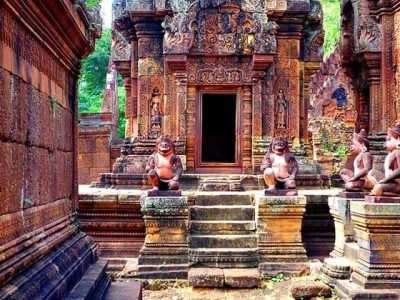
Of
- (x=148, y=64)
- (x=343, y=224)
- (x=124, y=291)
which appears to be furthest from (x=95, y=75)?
(x=124, y=291)

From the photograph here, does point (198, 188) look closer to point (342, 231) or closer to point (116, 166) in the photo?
point (116, 166)

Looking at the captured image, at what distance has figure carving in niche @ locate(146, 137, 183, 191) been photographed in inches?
319

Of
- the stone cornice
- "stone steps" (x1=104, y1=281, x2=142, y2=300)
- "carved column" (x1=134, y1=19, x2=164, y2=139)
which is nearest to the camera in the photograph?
the stone cornice

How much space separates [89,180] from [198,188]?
21.4ft

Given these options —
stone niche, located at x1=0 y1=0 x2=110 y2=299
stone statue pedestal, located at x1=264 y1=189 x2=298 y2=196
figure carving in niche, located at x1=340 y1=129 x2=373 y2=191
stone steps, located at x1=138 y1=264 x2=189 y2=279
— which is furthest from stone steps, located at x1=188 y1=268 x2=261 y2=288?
stone niche, located at x1=0 y1=0 x2=110 y2=299

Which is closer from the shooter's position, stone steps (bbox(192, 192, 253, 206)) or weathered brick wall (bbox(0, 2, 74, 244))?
weathered brick wall (bbox(0, 2, 74, 244))

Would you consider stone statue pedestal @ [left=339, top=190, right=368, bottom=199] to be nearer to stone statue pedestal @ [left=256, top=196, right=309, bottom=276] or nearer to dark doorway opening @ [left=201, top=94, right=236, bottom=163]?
stone statue pedestal @ [left=256, top=196, right=309, bottom=276]

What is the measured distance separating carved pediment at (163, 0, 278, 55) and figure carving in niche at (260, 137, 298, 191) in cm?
252

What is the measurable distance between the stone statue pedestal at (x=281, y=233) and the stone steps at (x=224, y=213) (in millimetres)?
457

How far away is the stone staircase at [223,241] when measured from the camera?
738 centimetres

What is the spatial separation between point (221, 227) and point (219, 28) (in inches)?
154

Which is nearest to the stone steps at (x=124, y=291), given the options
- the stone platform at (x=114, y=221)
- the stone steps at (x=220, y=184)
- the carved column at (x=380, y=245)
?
the carved column at (x=380, y=245)

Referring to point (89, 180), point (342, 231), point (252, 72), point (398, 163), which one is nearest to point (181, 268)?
point (342, 231)

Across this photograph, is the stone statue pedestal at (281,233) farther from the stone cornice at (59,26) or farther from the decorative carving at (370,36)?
the stone cornice at (59,26)
